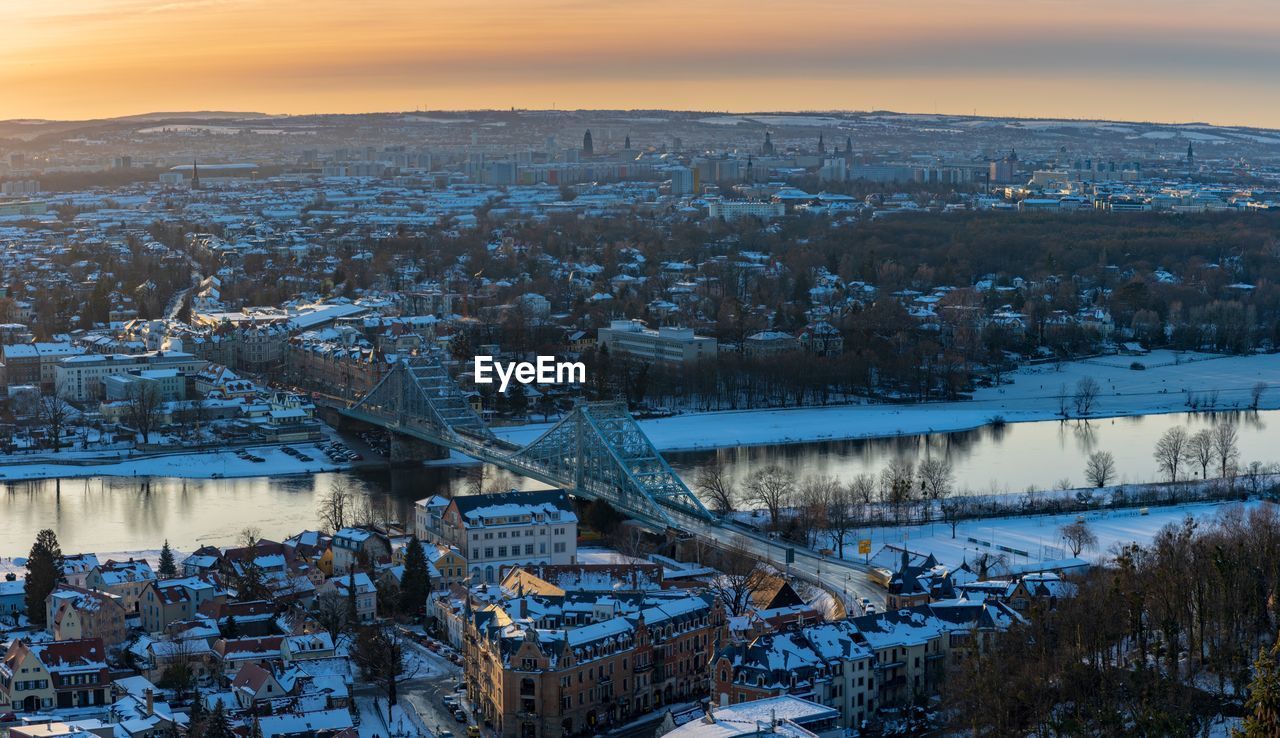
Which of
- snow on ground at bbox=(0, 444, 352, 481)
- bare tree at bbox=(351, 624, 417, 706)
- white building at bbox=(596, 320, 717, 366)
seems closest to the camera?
bare tree at bbox=(351, 624, 417, 706)

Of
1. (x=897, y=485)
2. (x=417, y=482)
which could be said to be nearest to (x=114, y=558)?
(x=417, y=482)

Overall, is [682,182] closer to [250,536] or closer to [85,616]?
[250,536]

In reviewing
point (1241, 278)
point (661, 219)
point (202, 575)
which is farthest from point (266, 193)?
point (202, 575)

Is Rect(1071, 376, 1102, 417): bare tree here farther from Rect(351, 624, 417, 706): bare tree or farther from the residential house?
the residential house

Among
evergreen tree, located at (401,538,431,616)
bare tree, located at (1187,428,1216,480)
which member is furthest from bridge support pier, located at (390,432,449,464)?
bare tree, located at (1187,428,1216,480)

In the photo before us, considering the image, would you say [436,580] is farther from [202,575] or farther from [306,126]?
[306,126]

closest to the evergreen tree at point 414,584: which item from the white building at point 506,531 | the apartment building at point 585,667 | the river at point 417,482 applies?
the white building at point 506,531

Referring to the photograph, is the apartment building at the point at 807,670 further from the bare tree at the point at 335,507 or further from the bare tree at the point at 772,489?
the bare tree at the point at 335,507
